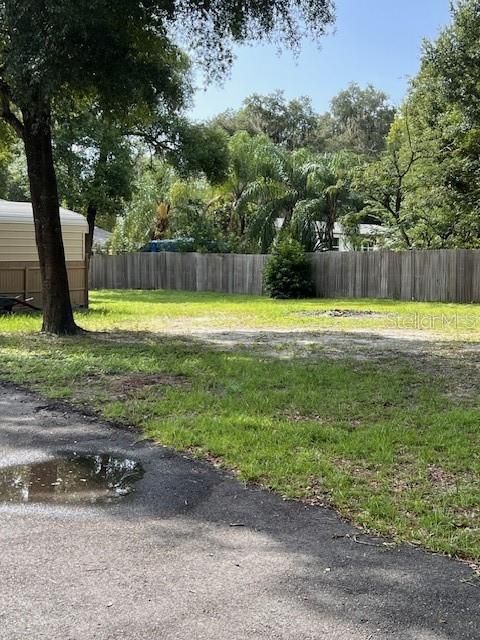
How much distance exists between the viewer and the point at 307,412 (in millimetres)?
5734

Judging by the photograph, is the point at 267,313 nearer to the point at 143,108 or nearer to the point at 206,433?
the point at 143,108

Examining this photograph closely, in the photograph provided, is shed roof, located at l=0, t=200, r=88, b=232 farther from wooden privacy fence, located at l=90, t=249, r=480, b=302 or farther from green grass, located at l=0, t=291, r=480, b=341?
wooden privacy fence, located at l=90, t=249, r=480, b=302

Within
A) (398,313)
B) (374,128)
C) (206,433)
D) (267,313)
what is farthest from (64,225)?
(374,128)

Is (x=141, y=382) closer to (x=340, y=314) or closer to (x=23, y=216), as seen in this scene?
(x=340, y=314)

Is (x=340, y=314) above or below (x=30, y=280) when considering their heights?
below

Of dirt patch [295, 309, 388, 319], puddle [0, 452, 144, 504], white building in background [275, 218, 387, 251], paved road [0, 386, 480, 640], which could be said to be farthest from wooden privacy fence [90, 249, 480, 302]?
paved road [0, 386, 480, 640]

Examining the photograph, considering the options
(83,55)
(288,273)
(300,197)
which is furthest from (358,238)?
(83,55)

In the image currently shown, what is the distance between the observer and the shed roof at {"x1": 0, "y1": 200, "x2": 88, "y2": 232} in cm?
1492

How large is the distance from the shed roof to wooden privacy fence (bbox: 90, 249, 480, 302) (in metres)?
8.48

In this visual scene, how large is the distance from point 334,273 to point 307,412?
15.9 metres

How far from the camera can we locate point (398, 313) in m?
15.5

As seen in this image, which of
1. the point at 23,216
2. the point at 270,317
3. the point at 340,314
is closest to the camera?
the point at 270,317

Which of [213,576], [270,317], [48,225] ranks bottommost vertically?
[213,576]

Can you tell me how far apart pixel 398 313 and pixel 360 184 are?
32.5ft
